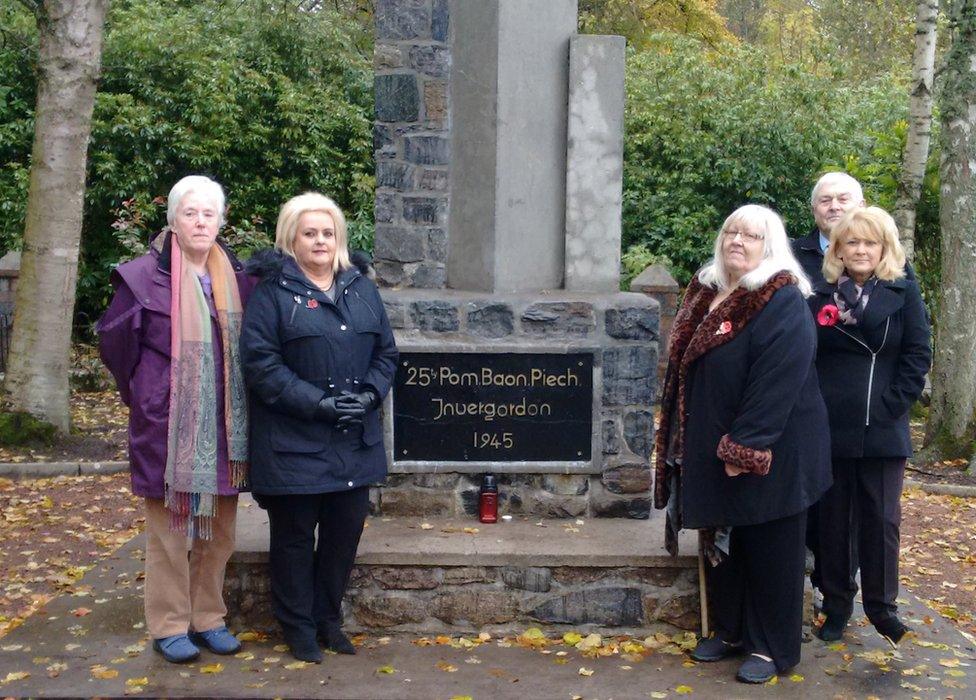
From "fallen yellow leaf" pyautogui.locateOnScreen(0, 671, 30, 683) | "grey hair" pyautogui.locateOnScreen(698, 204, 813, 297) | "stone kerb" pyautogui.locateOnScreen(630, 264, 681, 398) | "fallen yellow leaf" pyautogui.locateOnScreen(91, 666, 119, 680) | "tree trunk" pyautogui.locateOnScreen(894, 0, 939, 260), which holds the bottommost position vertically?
"fallen yellow leaf" pyautogui.locateOnScreen(0, 671, 30, 683)

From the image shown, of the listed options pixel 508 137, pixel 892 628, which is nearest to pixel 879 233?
pixel 892 628

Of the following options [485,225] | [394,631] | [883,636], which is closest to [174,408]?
[394,631]

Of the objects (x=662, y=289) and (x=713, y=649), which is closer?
(x=713, y=649)

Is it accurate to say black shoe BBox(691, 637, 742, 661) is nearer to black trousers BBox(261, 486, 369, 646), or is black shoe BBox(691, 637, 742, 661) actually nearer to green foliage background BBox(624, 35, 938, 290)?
black trousers BBox(261, 486, 369, 646)

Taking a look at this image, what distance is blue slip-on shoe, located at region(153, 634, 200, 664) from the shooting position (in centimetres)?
482

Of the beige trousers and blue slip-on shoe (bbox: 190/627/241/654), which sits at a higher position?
the beige trousers

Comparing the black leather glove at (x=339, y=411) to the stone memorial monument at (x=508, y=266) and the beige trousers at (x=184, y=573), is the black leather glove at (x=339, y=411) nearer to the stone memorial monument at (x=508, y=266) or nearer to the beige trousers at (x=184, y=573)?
the beige trousers at (x=184, y=573)

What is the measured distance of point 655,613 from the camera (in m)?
5.25

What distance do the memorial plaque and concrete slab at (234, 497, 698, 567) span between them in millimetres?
332

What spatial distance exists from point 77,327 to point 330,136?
3.92 m

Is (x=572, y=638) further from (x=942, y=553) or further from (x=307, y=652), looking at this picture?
(x=942, y=553)

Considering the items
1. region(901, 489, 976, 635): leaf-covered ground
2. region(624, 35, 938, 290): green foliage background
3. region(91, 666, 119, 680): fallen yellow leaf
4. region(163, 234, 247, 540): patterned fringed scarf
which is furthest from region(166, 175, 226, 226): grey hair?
region(624, 35, 938, 290): green foliage background

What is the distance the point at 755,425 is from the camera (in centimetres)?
448

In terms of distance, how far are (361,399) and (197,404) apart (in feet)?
2.08
